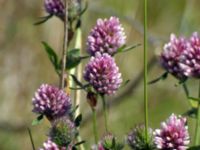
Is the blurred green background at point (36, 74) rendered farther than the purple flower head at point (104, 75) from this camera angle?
Yes

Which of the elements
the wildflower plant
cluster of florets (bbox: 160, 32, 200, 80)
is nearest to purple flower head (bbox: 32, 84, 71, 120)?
the wildflower plant

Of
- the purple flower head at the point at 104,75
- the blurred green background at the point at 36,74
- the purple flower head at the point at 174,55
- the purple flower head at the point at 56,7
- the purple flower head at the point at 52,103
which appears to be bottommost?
the purple flower head at the point at 52,103

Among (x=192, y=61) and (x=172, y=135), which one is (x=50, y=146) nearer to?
(x=172, y=135)

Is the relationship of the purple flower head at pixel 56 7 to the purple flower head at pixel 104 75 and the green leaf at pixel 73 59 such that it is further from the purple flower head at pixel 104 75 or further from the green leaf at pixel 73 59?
the purple flower head at pixel 104 75

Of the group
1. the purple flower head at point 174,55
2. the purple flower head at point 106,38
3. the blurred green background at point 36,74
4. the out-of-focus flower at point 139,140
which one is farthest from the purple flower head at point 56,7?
the blurred green background at point 36,74

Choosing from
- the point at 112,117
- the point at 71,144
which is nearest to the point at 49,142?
the point at 71,144

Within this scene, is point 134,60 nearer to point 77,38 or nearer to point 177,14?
point 177,14

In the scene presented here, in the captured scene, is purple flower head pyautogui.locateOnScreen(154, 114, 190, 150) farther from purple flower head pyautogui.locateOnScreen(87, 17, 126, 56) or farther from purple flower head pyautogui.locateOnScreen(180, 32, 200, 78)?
purple flower head pyautogui.locateOnScreen(87, 17, 126, 56)

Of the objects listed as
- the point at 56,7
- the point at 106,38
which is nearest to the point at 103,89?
the point at 106,38
